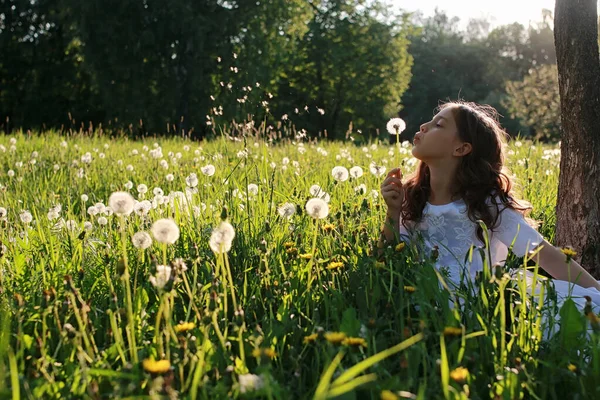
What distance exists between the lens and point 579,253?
346cm

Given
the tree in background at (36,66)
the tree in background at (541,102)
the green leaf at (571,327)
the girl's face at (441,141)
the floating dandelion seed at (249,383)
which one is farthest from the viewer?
the tree in background at (541,102)

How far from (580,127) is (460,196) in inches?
30.0

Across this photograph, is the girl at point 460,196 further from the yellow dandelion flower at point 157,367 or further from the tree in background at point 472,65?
the tree in background at point 472,65

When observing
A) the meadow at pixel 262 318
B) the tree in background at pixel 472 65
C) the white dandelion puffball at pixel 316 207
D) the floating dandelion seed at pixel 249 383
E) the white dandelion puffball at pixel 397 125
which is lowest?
the meadow at pixel 262 318

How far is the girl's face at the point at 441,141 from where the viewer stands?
3189 mm

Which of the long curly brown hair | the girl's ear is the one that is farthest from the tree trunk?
the girl's ear

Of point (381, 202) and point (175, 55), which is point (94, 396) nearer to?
point (381, 202)

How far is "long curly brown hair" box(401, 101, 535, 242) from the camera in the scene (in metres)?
3.11

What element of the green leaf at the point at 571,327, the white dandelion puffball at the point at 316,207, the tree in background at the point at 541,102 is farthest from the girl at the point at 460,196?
the tree in background at the point at 541,102

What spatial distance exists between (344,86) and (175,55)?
9926mm

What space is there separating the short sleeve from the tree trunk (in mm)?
562

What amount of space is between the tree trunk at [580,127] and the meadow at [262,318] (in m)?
0.65

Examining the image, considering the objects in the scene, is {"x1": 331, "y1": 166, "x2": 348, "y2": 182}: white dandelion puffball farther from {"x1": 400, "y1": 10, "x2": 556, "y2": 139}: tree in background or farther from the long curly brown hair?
{"x1": 400, "y1": 10, "x2": 556, "y2": 139}: tree in background

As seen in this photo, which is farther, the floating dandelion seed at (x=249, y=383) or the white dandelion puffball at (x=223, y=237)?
the white dandelion puffball at (x=223, y=237)
